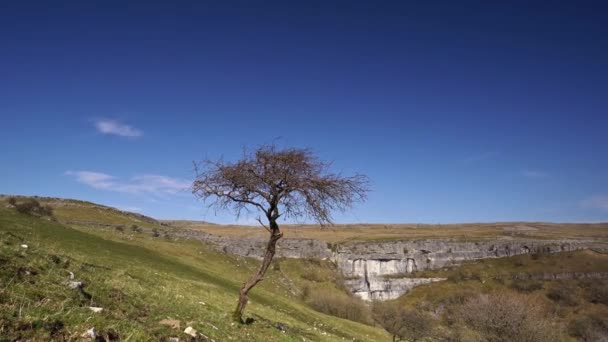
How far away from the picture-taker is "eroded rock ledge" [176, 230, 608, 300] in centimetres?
11275

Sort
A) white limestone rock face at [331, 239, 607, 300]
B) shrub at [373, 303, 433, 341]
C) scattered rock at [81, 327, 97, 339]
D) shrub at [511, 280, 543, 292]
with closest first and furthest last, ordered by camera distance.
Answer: scattered rock at [81, 327, 97, 339] → shrub at [373, 303, 433, 341] → shrub at [511, 280, 543, 292] → white limestone rock face at [331, 239, 607, 300]

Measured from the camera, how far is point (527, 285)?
108 meters

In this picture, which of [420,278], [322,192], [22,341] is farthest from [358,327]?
[420,278]

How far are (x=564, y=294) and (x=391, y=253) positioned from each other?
45.1 metres

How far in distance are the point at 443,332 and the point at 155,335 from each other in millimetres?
78052

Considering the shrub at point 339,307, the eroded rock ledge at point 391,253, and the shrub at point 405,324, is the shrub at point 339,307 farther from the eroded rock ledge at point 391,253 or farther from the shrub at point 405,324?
the eroded rock ledge at point 391,253

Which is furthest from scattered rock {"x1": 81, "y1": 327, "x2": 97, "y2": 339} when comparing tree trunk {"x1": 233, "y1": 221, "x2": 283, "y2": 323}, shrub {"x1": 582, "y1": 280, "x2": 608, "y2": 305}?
shrub {"x1": 582, "y1": 280, "x2": 608, "y2": 305}

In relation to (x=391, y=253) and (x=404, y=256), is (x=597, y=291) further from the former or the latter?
(x=391, y=253)

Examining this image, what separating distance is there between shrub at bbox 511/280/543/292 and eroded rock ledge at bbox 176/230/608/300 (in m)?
21.2

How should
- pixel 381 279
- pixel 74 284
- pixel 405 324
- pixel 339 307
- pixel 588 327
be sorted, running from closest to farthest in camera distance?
1. pixel 74 284
2. pixel 339 307
3. pixel 405 324
4. pixel 588 327
5. pixel 381 279

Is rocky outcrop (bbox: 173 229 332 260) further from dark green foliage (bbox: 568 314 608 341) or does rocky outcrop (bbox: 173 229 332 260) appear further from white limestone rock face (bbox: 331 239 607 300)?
dark green foliage (bbox: 568 314 608 341)

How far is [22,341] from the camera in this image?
7145 millimetres

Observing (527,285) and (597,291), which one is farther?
(527,285)

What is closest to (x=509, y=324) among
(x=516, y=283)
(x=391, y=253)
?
(x=516, y=283)
